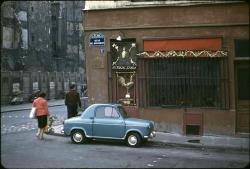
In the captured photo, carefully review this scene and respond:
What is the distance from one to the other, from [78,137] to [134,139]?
1.98m

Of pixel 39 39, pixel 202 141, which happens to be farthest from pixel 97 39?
pixel 39 39

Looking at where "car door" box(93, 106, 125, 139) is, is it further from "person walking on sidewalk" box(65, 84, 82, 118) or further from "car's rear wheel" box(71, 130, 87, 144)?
"person walking on sidewalk" box(65, 84, 82, 118)

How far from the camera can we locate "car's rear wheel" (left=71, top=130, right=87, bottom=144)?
550 inches

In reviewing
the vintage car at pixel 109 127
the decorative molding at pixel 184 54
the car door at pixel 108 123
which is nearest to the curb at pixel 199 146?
the vintage car at pixel 109 127

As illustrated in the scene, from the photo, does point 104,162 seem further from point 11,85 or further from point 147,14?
point 11,85

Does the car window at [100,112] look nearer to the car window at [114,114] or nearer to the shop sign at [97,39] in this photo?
the car window at [114,114]

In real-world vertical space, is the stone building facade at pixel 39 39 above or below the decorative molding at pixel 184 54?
above

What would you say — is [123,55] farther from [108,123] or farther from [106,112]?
[108,123]

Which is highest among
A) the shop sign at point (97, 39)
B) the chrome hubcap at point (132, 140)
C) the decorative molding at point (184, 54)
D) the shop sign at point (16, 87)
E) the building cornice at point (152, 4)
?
the building cornice at point (152, 4)

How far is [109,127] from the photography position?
1359 centimetres

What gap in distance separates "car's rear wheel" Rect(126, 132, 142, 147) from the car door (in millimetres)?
263

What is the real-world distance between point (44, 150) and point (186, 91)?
6.14 meters

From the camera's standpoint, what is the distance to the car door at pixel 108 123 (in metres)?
13.5

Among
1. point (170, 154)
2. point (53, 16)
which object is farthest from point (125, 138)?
point (53, 16)
